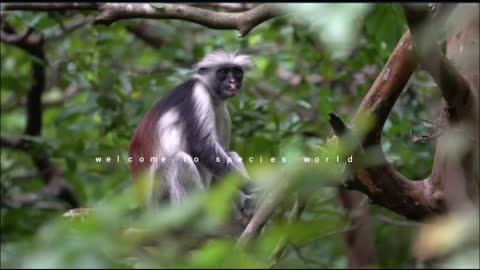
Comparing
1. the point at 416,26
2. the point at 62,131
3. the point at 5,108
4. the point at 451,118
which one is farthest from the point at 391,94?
the point at 5,108

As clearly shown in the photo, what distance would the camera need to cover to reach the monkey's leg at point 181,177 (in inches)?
248

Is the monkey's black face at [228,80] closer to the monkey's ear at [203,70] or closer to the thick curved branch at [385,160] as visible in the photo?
the monkey's ear at [203,70]

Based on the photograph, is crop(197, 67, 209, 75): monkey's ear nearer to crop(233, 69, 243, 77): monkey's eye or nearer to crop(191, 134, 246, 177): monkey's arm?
crop(233, 69, 243, 77): monkey's eye

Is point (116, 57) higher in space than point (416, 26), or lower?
higher

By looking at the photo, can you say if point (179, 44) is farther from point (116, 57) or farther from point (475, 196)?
point (475, 196)

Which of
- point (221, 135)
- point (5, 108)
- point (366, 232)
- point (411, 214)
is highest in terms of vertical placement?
point (5, 108)

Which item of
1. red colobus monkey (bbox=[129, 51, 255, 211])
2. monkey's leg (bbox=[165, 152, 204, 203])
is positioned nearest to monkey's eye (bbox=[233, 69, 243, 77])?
red colobus monkey (bbox=[129, 51, 255, 211])

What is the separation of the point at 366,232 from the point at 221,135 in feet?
5.20

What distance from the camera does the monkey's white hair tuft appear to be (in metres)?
7.02

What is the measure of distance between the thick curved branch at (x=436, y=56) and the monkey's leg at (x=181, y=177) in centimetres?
311

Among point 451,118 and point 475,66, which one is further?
point 475,66

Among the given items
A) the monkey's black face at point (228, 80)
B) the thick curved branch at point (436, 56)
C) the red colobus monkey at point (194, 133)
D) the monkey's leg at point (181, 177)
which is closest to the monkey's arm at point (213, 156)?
the red colobus monkey at point (194, 133)

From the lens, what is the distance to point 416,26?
2.37 metres

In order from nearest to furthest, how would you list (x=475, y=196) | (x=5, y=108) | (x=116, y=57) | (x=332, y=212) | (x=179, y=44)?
(x=475, y=196) < (x=332, y=212) < (x=179, y=44) < (x=5, y=108) < (x=116, y=57)
